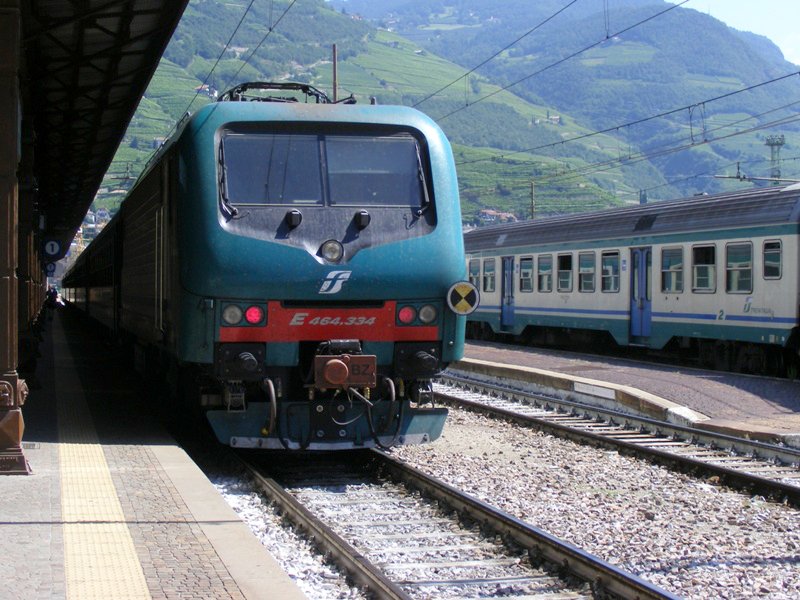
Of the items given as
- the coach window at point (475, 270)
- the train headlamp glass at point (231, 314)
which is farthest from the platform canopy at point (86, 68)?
the coach window at point (475, 270)

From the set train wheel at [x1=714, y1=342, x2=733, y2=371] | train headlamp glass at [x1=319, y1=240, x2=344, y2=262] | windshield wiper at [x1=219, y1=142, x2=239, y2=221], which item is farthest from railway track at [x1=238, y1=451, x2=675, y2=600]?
train wheel at [x1=714, y1=342, x2=733, y2=371]

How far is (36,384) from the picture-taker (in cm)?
1499

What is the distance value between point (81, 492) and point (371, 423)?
238 cm

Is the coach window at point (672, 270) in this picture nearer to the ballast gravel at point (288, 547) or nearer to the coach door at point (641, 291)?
the coach door at point (641, 291)

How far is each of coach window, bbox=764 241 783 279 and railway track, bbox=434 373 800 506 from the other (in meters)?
5.02

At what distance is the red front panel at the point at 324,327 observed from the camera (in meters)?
8.75

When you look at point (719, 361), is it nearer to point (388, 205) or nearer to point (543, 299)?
point (543, 299)

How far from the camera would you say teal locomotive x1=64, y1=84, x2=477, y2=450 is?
8727mm

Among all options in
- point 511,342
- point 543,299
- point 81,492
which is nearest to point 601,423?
point 81,492

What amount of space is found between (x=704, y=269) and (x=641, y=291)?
207 cm

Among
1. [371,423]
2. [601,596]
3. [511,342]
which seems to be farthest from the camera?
[511,342]

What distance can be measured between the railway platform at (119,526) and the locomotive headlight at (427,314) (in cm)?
222

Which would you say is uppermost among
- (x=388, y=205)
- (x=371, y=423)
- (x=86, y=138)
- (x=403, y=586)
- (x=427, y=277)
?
(x=86, y=138)

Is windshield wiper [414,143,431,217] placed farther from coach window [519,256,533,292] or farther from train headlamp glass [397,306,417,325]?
coach window [519,256,533,292]
